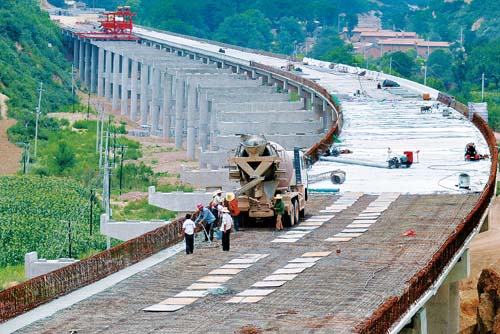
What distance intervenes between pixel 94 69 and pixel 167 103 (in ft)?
119

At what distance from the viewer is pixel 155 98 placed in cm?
14238

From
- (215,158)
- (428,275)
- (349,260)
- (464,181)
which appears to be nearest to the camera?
(428,275)

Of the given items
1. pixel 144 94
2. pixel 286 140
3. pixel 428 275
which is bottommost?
pixel 428 275

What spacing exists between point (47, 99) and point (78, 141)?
28000mm

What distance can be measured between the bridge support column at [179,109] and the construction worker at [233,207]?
75.3 metres

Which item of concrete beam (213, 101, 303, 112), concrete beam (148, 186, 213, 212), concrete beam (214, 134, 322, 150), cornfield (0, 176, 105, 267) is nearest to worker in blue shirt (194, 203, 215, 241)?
concrete beam (148, 186, 213, 212)

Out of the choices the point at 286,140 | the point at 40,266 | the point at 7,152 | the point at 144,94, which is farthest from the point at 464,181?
the point at 144,94

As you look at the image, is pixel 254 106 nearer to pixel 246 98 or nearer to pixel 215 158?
pixel 246 98

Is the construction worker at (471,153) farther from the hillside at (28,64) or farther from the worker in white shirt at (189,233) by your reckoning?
the hillside at (28,64)

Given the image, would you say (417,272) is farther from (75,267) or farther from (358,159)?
(358,159)

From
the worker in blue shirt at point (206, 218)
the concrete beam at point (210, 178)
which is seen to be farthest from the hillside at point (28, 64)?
the worker in blue shirt at point (206, 218)

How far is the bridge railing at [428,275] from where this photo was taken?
34.9 m

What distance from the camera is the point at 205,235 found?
50344 mm

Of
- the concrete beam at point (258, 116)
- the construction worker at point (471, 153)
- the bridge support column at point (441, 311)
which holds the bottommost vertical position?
the bridge support column at point (441, 311)
